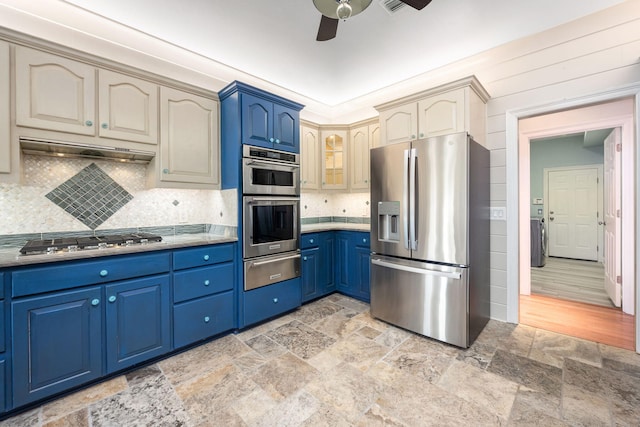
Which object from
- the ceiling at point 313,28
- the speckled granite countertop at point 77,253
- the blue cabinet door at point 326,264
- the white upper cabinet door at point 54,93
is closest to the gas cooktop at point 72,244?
the speckled granite countertop at point 77,253

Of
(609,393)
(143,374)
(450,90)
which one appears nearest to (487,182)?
(450,90)

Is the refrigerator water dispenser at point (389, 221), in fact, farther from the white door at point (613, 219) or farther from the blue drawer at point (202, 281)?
the white door at point (613, 219)

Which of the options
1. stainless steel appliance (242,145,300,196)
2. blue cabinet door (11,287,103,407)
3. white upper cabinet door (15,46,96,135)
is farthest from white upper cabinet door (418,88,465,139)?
blue cabinet door (11,287,103,407)

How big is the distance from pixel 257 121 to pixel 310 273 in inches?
74.4

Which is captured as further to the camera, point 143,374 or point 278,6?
point 278,6

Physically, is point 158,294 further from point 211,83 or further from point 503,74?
point 503,74

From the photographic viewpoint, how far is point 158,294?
7.04 ft

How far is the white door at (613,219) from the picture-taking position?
316 cm

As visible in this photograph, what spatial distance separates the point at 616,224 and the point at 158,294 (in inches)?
195

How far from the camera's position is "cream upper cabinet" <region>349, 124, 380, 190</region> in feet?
12.1

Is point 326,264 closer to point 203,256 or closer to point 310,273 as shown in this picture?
point 310,273

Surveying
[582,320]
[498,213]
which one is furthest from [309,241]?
[582,320]

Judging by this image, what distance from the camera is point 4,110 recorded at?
5.76ft

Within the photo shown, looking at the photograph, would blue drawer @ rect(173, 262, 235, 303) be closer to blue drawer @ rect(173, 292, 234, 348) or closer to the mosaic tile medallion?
blue drawer @ rect(173, 292, 234, 348)
